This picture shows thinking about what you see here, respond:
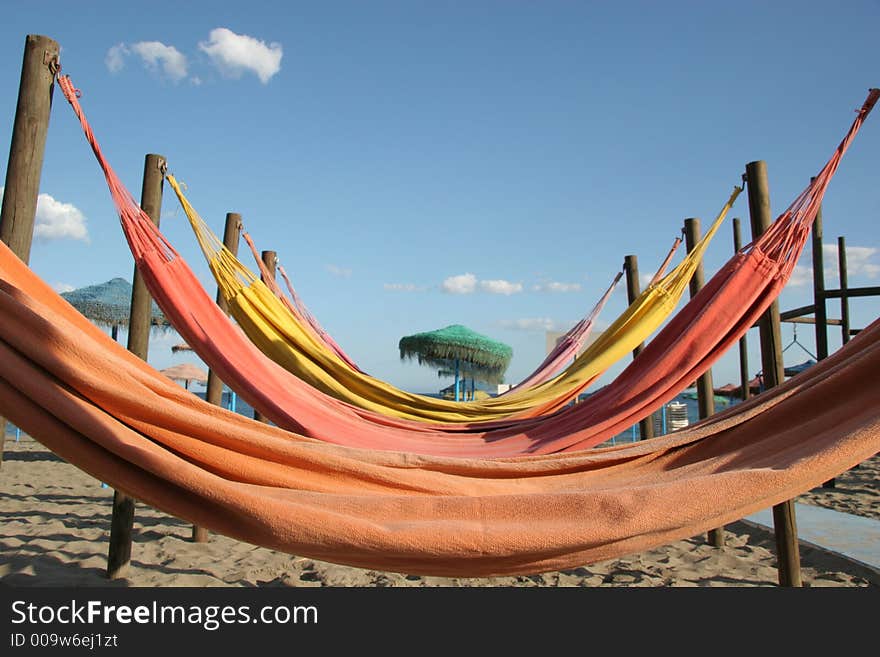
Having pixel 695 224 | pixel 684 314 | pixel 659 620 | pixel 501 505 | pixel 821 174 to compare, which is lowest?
pixel 659 620

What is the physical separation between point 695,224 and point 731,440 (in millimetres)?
1987

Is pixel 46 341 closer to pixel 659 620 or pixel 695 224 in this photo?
pixel 659 620

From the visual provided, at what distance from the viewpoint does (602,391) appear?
2.20m

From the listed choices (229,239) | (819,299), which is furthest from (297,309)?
(819,299)

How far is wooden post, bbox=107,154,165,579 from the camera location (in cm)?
220

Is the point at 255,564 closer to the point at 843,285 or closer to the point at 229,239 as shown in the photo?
the point at 229,239

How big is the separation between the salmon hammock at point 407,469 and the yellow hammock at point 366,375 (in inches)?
53.8

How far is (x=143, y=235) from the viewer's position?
2074 millimetres

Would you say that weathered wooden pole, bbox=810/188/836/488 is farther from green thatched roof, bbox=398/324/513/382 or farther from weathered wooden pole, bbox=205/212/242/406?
green thatched roof, bbox=398/324/513/382

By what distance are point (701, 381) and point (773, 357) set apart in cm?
73

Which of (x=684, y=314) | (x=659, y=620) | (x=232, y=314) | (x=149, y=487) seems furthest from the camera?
(x=232, y=314)

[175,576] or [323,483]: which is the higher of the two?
[323,483]

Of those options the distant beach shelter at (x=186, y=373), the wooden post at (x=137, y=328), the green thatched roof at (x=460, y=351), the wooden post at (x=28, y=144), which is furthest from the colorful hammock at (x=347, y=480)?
the distant beach shelter at (x=186, y=373)

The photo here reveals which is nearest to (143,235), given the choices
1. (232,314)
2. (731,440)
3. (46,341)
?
(232,314)
